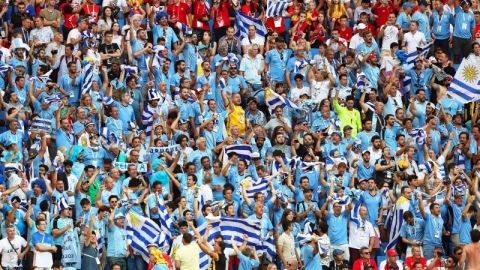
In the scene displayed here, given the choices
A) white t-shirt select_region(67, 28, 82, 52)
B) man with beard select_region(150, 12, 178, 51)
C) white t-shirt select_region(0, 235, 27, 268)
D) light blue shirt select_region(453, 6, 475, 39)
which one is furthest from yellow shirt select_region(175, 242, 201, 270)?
light blue shirt select_region(453, 6, 475, 39)

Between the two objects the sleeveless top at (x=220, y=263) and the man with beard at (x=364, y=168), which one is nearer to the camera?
the sleeveless top at (x=220, y=263)

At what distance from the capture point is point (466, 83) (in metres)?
37.4

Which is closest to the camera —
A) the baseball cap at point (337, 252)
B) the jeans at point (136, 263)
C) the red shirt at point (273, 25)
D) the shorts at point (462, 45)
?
the jeans at point (136, 263)

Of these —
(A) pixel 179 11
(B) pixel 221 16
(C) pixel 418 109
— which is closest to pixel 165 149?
(A) pixel 179 11

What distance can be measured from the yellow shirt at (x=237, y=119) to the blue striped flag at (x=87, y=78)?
Answer: 2.66 m

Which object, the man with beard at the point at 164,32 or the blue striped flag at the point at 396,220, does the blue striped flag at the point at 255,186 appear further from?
the man with beard at the point at 164,32

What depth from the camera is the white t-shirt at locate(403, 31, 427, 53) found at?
38.8m

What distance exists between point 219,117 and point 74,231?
16.3 feet

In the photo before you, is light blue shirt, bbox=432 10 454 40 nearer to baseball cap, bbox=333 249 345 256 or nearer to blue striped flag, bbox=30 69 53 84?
baseball cap, bbox=333 249 345 256

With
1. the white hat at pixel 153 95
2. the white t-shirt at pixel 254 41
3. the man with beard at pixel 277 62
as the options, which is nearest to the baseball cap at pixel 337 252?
the white hat at pixel 153 95

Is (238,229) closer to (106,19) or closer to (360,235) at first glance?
(360,235)

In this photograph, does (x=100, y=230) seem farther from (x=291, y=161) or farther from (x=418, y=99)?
(x=418, y=99)

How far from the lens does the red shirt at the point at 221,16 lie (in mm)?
38594

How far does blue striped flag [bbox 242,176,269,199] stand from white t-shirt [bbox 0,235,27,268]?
4155 mm
